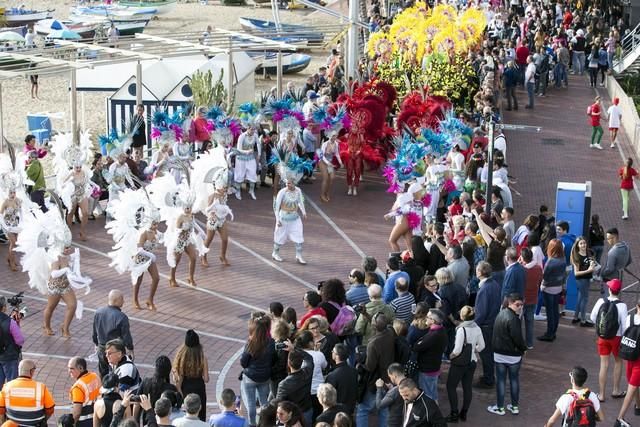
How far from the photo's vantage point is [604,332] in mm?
14031

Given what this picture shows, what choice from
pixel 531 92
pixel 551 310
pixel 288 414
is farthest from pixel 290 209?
pixel 531 92

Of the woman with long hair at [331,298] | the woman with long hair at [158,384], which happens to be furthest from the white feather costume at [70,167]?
the woman with long hair at [158,384]

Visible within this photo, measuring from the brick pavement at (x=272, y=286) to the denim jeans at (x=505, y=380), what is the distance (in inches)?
8.7

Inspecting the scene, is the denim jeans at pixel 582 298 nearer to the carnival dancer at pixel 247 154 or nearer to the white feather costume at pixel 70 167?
the carnival dancer at pixel 247 154

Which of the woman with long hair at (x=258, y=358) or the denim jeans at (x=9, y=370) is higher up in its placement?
the woman with long hair at (x=258, y=358)

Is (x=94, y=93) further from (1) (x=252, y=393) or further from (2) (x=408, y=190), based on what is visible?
(1) (x=252, y=393)

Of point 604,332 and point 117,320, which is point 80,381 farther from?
point 604,332

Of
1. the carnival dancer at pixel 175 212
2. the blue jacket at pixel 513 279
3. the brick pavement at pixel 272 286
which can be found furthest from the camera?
the carnival dancer at pixel 175 212

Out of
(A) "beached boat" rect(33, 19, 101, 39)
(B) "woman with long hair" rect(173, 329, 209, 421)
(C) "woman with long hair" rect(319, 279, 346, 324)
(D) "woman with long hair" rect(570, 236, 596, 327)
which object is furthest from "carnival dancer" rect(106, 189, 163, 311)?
(A) "beached boat" rect(33, 19, 101, 39)

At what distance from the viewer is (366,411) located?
12.8 m

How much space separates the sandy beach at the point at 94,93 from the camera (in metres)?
32.1

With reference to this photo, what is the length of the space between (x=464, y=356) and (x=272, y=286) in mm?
5293

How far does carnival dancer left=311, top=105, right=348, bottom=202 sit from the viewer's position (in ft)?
74.1

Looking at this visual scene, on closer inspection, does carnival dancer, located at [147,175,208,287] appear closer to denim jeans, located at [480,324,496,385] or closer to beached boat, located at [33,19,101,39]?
denim jeans, located at [480,324,496,385]
